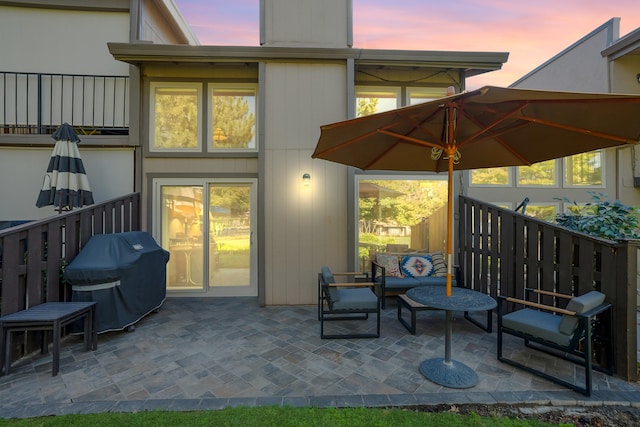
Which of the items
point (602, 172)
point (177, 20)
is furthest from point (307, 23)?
point (602, 172)

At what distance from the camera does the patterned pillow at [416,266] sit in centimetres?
499

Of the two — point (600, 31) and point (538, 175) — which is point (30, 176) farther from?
point (600, 31)

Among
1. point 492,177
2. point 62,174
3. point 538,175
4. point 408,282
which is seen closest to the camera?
point 62,174

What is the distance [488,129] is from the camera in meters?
2.81

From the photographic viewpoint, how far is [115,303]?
354cm

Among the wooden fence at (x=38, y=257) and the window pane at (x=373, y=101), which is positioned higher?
the window pane at (x=373, y=101)

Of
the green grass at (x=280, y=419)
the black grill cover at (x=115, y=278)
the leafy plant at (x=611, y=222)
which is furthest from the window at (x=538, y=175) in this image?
the black grill cover at (x=115, y=278)

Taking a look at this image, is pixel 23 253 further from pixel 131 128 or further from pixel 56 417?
pixel 131 128

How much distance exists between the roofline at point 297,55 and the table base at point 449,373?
4.82 m

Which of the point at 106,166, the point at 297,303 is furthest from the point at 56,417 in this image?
the point at 106,166

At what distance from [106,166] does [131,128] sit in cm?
90

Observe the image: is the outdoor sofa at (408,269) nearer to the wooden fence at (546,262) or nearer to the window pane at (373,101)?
the wooden fence at (546,262)

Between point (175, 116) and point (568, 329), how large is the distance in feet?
21.9

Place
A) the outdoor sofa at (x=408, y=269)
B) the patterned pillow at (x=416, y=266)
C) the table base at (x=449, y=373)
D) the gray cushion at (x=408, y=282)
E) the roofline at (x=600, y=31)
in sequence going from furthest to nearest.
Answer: the roofline at (x=600, y=31) < the patterned pillow at (x=416, y=266) < the outdoor sofa at (x=408, y=269) < the gray cushion at (x=408, y=282) < the table base at (x=449, y=373)
